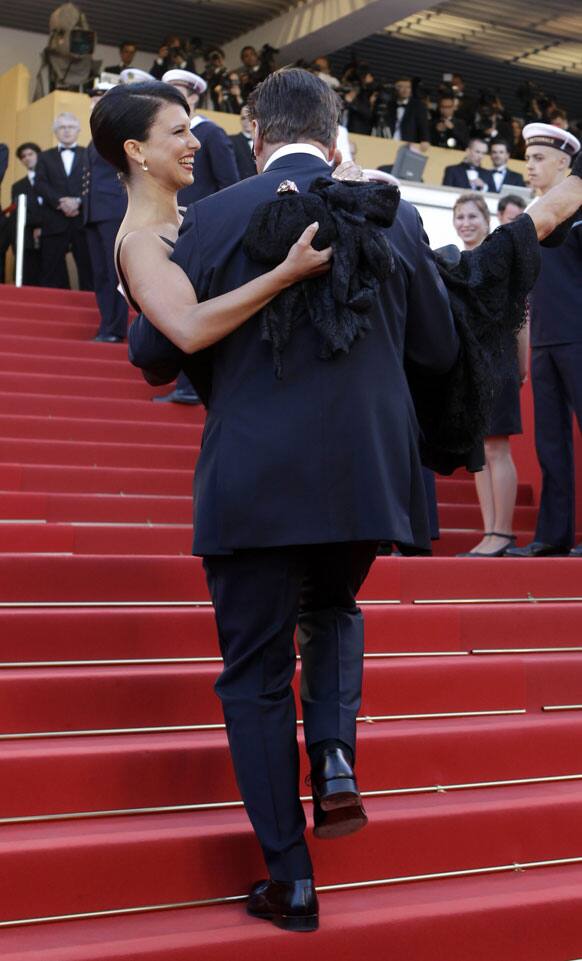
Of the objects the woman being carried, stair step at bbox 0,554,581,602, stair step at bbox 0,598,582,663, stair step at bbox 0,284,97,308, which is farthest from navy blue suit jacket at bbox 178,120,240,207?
the woman being carried

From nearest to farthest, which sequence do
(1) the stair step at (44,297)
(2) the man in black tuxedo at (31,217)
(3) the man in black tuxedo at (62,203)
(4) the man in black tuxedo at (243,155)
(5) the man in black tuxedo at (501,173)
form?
(1) the stair step at (44,297) → (4) the man in black tuxedo at (243,155) → (3) the man in black tuxedo at (62,203) → (2) the man in black tuxedo at (31,217) → (5) the man in black tuxedo at (501,173)

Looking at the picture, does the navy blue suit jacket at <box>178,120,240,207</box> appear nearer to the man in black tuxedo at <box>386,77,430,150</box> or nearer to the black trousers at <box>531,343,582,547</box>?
the black trousers at <box>531,343,582,547</box>

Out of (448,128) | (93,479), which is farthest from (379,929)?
(448,128)

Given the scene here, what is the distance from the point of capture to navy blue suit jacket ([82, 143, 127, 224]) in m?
7.25

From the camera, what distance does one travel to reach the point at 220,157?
6414 mm

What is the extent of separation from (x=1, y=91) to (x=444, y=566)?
1126cm

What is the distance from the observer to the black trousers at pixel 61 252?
10.1 metres

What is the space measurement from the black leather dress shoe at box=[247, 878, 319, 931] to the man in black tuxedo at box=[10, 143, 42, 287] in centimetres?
832

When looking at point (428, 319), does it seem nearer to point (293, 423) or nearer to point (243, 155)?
point (293, 423)

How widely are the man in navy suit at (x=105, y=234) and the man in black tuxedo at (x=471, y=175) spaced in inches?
184

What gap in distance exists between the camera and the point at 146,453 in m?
5.42

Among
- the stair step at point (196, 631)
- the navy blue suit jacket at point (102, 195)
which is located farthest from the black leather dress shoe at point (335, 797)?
the navy blue suit jacket at point (102, 195)

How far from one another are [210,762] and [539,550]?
228 centimetres

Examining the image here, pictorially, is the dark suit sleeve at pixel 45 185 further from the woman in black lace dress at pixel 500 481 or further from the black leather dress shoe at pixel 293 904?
the black leather dress shoe at pixel 293 904
